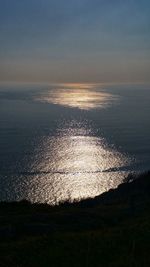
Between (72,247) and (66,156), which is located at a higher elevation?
(72,247)

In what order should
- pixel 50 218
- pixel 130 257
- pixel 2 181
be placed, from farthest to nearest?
pixel 2 181, pixel 50 218, pixel 130 257

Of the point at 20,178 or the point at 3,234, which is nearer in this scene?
the point at 3,234

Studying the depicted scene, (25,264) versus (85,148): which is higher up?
(25,264)

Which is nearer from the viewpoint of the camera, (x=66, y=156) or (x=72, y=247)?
(x=72, y=247)

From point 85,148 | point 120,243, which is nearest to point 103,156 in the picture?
point 85,148

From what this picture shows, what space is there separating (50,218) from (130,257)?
37.6 feet

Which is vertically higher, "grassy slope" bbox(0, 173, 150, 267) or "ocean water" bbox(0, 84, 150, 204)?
"grassy slope" bbox(0, 173, 150, 267)

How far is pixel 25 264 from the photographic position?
13.1m

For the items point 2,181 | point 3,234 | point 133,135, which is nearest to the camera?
point 3,234

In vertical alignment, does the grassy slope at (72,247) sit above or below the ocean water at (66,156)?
above

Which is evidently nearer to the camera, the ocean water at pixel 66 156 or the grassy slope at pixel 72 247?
the grassy slope at pixel 72 247

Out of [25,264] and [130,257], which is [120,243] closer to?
[130,257]

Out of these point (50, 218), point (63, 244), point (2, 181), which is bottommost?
point (2, 181)

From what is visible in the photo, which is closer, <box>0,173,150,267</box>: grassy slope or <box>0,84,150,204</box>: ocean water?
<box>0,173,150,267</box>: grassy slope
